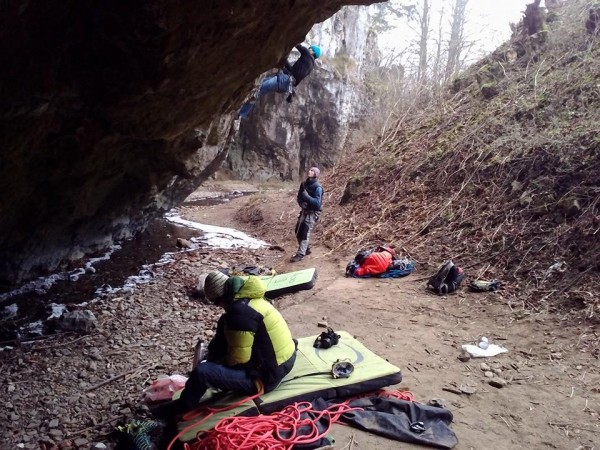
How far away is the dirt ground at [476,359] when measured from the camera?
3.64 meters

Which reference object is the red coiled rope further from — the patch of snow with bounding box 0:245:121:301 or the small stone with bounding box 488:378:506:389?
the patch of snow with bounding box 0:245:121:301

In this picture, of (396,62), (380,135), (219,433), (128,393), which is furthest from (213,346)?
(396,62)

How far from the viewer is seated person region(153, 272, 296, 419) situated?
3.50 m

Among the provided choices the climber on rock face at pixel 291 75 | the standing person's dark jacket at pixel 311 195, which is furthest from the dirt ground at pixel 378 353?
the climber on rock face at pixel 291 75

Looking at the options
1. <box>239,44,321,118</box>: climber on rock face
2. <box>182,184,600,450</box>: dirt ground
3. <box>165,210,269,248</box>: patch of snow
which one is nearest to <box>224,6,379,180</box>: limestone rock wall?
<box>165,210,269,248</box>: patch of snow

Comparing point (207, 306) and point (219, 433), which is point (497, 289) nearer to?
point (207, 306)

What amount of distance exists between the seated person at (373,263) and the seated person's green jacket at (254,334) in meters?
4.08

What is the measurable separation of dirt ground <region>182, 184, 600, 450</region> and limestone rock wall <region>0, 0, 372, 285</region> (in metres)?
3.21

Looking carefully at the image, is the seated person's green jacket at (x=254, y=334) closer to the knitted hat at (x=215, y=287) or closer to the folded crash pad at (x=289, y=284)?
the knitted hat at (x=215, y=287)

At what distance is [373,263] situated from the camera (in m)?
7.67

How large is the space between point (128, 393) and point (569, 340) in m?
4.68

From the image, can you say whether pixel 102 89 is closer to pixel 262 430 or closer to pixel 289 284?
pixel 262 430

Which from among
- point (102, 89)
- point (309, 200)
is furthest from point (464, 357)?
point (102, 89)

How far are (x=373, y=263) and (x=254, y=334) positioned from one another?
441 cm
